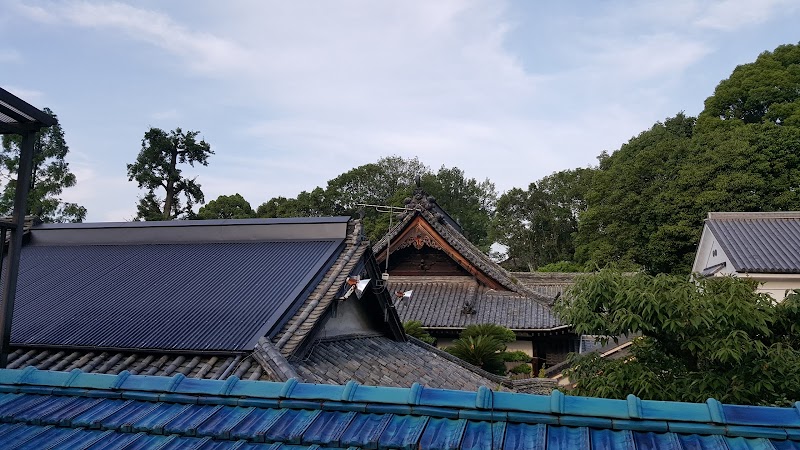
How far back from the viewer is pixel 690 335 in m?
7.02

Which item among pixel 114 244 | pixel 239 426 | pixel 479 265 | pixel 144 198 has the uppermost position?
pixel 144 198

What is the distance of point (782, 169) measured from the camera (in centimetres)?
3412

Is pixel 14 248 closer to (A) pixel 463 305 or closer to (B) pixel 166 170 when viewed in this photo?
(A) pixel 463 305

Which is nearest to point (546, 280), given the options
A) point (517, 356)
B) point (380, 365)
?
point (517, 356)

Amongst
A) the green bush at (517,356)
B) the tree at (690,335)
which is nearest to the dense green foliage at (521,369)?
the green bush at (517,356)

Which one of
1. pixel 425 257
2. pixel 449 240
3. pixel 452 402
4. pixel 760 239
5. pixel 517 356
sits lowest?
pixel 452 402

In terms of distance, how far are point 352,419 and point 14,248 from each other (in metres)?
4.23

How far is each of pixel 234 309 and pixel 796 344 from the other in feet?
26.3

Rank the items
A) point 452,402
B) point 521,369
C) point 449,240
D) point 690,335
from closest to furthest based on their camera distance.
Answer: point 452,402 < point 690,335 < point 521,369 < point 449,240

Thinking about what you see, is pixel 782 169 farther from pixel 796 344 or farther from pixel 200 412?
pixel 200 412

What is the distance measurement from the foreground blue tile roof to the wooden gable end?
17.9 meters

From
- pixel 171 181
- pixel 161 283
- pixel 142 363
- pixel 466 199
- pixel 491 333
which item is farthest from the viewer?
pixel 466 199

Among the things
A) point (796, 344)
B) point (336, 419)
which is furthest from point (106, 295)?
point (796, 344)

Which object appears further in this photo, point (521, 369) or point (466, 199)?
point (466, 199)
